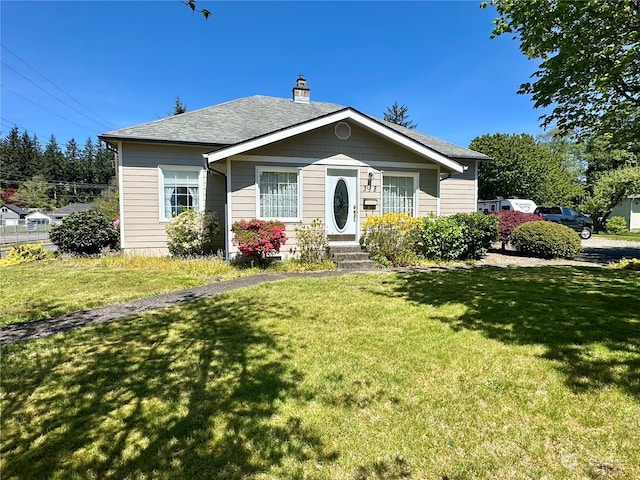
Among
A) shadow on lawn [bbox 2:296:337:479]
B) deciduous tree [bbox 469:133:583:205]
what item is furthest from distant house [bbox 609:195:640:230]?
shadow on lawn [bbox 2:296:337:479]

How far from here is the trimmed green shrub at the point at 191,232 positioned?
35.9 feet

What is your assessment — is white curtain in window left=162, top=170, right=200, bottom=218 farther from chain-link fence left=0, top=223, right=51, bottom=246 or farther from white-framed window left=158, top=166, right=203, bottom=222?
chain-link fence left=0, top=223, right=51, bottom=246

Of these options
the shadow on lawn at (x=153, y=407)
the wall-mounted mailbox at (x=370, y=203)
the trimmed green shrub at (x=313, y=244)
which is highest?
the wall-mounted mailbox at (x=370, y=203)

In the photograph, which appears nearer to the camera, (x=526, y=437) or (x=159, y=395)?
(x=526, y=437)

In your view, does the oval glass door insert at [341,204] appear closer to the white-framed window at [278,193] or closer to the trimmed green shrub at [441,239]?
the white-framed window at [278,193]

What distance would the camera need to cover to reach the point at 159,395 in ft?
10.1

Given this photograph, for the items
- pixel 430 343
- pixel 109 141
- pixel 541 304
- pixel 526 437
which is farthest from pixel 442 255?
pixel 109 141

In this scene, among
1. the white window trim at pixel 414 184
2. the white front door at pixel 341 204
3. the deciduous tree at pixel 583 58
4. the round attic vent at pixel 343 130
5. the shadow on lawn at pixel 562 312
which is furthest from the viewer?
the white window trim at pixel 414 184

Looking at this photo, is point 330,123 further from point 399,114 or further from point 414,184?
point 399,114

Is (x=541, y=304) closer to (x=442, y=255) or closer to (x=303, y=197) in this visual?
(x=442, y=255)

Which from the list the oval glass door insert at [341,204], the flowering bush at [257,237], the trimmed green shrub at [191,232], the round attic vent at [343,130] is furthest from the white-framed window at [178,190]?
the round attic vent at [343,130]

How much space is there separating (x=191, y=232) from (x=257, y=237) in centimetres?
315

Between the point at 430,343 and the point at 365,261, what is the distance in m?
5.82

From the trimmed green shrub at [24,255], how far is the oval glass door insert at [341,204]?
941 centimetres
